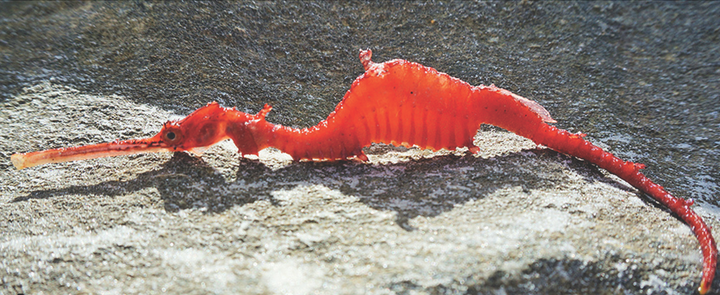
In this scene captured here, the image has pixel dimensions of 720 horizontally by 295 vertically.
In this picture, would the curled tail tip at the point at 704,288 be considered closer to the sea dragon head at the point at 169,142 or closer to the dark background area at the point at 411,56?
the dark background area at the point at 411,56

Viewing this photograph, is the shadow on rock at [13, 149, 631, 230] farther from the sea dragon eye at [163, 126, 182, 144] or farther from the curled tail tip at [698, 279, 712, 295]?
the curled tail tip at [698, 279, 712, 295]

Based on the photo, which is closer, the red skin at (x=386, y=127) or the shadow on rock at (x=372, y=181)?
the shadow on rock at (x=372, y=181)

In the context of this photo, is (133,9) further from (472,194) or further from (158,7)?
(472,194)

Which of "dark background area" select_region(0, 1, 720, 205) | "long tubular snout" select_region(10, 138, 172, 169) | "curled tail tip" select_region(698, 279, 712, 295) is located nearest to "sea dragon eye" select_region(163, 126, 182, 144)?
"long tubular snout" select_region(10, 138, 172, 169)

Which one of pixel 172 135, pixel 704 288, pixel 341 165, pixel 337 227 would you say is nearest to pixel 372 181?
pixel 341 165

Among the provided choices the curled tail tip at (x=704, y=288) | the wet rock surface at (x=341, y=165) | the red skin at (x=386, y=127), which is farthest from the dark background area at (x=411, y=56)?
the curled tail tip at (x=704, y=288)
